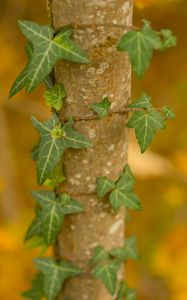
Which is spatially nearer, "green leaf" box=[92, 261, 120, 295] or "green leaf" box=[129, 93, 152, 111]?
"green leaf" box=[129, 93, 152, 111]

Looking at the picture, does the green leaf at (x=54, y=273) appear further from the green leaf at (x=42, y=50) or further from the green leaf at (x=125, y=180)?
the green leaf at (x=42, y=50)

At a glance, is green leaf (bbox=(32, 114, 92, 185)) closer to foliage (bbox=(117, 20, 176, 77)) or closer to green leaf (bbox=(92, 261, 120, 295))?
foliage (bbox=(117, 20, 176, 77))

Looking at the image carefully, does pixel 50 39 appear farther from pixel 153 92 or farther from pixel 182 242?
pixel 153 92

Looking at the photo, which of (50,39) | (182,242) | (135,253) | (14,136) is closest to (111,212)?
(135,253)

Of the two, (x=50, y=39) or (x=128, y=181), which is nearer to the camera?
(x=50, y=39)

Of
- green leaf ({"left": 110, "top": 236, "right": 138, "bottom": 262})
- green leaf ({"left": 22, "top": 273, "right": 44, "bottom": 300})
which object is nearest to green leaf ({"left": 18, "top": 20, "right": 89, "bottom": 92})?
→ green leaf ({"left": 110, "top": 236, "right": 138, "bottom": 262})

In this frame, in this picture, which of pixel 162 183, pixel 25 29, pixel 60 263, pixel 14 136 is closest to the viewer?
pixel 25 29

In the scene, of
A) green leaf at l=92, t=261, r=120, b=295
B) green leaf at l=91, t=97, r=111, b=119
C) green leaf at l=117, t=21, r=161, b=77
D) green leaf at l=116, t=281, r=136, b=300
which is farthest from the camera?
green leaf at l=116, t=281, r=136, b=300
